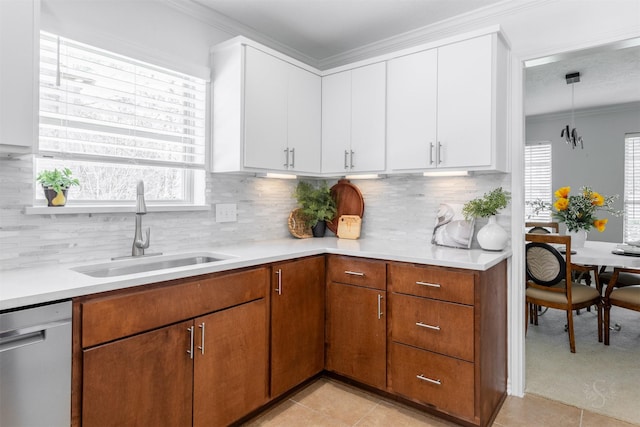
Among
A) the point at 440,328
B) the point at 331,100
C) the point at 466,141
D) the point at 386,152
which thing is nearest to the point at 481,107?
the point at 466,141

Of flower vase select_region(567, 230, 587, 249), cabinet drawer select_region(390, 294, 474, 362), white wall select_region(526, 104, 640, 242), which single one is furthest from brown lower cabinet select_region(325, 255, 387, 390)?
white wall select_region(526, 104, 640, 242)

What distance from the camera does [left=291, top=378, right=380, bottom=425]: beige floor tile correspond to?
2212mm

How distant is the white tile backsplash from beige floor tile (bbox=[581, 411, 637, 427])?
1210mm

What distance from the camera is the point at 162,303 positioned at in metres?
1.64

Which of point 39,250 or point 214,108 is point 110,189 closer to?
point 39,250

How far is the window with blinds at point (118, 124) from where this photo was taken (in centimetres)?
193

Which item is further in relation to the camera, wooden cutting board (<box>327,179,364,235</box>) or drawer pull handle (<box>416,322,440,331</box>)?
wooden cutting board (<box>327,179,364,235</box>)

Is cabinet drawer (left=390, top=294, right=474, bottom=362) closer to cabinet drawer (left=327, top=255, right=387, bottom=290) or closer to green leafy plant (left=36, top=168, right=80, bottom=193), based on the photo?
cabinet drawer (left=327, top=255, right=387, bottom=290)

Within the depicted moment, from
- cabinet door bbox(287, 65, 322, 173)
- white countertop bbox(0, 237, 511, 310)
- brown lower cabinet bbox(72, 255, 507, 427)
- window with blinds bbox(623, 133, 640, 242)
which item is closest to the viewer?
white countertop bbox(0, 237, 511, 310)

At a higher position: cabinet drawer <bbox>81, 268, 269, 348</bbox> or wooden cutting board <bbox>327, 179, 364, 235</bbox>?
wooden cutting board <bbox>327, 179, 364, 235</bbox>

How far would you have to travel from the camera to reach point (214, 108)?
101 inches

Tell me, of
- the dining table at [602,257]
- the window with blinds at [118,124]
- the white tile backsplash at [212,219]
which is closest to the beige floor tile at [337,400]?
the white tile backsplash at [212,219]

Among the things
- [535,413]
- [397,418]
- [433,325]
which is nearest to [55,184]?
[433,325]

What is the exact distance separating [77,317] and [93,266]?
22.7 inches
